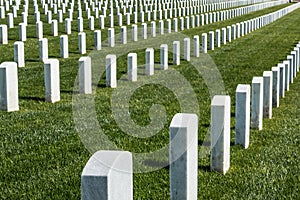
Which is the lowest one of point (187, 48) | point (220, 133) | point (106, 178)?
point (187, 48)

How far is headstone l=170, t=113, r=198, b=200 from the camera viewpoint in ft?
16.5

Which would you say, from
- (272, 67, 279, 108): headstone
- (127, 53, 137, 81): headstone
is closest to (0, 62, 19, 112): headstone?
(127, 53, 137, 81): headstone

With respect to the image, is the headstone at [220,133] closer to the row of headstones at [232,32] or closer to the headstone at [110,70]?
the headstone at [110,70]

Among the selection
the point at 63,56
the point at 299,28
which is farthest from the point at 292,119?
the point at 299,28

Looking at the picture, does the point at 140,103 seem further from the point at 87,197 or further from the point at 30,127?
the point at 87,197

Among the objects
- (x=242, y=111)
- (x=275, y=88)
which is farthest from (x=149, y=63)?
(x=242, y=111)

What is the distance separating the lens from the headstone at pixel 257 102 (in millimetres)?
8422

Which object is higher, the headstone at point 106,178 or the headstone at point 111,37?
the headstone at point 106,178

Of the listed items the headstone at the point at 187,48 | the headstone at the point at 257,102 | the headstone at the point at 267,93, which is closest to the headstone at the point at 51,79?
the headstone at the point at 267,93

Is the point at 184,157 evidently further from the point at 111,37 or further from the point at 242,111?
the point at 111,37

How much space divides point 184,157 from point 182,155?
0.03 metres

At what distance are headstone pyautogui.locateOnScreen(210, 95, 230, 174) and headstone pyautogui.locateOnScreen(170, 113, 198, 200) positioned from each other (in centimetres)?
131

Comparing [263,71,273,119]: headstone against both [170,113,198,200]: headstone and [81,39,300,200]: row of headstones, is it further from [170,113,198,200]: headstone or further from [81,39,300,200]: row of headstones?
[170,113,198,200]: headstone

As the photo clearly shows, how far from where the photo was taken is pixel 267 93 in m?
9.57
